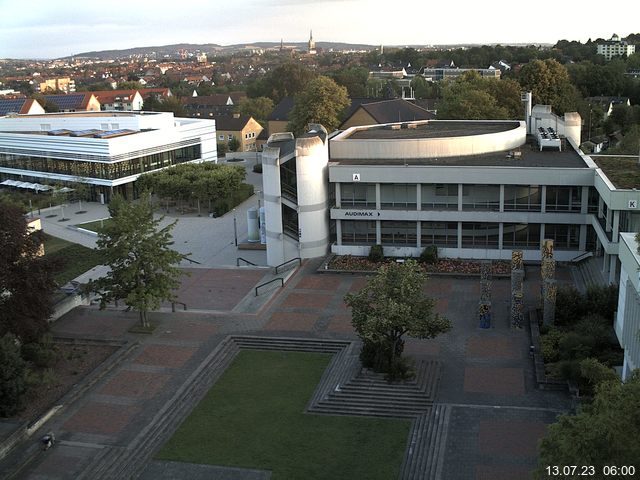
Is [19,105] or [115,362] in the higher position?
[19,105]

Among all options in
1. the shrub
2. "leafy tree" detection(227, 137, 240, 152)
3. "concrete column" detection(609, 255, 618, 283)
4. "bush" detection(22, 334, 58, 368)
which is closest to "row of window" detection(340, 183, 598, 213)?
"concrete column" detection(609, 255, 618, 283)

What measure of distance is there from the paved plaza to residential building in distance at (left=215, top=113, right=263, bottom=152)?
57469 millimetres

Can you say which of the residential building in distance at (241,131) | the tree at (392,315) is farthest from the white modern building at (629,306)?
the residential building in distance at (241,131)

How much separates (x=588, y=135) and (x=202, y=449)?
231 feet

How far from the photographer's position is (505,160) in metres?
41.3

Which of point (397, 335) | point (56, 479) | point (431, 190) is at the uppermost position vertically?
point (431, 190)

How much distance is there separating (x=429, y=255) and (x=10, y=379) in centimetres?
2224

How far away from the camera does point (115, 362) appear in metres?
28.2

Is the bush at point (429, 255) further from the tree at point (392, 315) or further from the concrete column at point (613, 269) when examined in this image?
the tree at point (392, 315)

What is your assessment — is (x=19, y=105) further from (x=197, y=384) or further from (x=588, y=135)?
(x=197, y=384)

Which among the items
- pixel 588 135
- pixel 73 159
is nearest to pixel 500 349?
pixel 73 159

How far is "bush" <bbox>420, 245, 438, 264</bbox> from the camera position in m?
38.6

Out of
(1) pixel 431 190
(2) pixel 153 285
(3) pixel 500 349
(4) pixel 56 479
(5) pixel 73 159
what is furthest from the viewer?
(5) pixel 73 159

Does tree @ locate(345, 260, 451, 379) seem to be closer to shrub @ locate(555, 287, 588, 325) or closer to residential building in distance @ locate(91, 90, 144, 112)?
shrub @ locate(555, 287, 588, 325)
